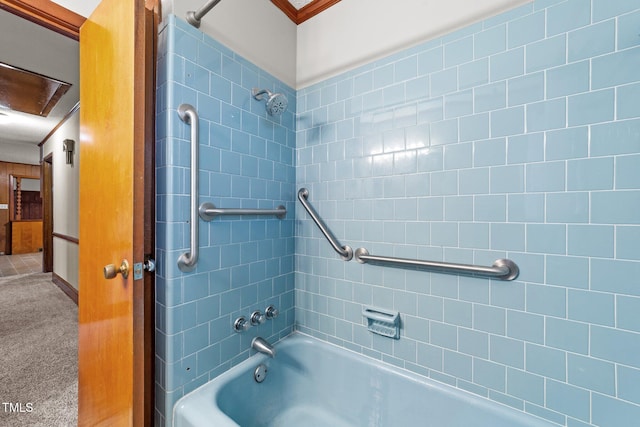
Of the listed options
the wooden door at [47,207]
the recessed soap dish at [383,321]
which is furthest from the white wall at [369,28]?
the wooden door at [47,207]

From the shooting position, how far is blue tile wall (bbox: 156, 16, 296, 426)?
37.5 inches

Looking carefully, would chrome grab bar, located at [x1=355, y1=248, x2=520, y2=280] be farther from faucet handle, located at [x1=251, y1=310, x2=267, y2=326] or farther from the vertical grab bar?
the vertical grab bar

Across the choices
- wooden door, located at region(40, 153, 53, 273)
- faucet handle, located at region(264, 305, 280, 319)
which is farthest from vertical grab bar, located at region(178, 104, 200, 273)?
wooden door, located at region(40, 153, 53, 273)

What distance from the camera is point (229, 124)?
3.73ft

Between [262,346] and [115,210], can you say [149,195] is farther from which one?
[262,346]

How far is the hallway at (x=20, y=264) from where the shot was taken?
4.18 meters

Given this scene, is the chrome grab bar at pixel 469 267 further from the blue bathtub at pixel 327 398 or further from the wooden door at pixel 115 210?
the wooden door at pixel 115 210

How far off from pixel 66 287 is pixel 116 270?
3.43m

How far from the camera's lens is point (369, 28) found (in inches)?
48.6

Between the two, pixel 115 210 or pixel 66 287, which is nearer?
pixel 115 210

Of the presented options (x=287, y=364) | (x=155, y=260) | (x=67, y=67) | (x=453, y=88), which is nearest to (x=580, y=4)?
→ (x=453, y=88)

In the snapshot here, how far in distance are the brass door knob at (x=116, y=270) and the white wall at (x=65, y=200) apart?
2924 millimetres

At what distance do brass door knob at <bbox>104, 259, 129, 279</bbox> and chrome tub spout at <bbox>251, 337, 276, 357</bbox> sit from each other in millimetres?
639

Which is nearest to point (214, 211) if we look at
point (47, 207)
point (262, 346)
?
point (262, 346)
